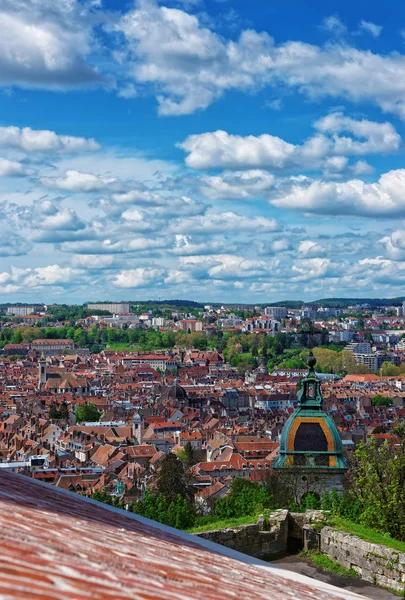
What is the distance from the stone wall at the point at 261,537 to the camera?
844 centimetres

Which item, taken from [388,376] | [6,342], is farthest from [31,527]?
[6,342]

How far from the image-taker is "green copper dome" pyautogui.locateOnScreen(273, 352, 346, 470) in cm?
1340

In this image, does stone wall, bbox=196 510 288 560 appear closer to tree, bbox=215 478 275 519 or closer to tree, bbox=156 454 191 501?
tree, bbox=215 478 275 519

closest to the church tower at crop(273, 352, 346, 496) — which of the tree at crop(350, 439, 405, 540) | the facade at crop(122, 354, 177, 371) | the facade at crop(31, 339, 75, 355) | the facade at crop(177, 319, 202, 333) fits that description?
the tree at crop(350, 439, 405, 540)

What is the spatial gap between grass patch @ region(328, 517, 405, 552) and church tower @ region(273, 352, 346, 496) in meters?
4.37

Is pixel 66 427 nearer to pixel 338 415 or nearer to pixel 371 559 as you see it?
pixel 338 415

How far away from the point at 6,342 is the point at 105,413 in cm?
9652

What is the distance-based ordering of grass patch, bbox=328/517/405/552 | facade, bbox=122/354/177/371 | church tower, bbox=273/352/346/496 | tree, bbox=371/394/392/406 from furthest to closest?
facade, bbox=122/354/177/371, tree, bbox=371/394/392/406, church tower, bbox=273/352/346/496, grass patch, bbox=328/517/405/552

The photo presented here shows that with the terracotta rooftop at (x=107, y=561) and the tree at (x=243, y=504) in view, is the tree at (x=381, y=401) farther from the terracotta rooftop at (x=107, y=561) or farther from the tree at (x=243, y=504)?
the terracotta rooftop at (x=107, y=561)

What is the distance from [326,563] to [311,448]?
5616 mm

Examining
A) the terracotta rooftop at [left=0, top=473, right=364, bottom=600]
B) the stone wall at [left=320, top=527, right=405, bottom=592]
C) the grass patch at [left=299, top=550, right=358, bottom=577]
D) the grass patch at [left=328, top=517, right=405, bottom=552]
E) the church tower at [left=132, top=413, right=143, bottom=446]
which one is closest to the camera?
the terracotta rooftop at [left=0, top=473, right=364, bottom=600]

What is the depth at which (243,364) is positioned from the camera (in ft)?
395

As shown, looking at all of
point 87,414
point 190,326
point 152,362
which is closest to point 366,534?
point 87,414

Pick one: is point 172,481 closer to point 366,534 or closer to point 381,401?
point 366,534
